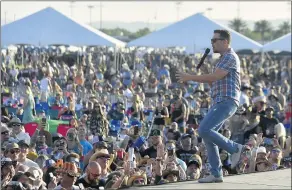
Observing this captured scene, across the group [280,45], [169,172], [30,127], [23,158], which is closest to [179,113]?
[30,127]

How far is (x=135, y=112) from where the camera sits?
2223 centimetres

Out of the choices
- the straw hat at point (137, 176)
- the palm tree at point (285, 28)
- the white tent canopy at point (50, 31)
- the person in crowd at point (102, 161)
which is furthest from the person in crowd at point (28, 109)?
the palm tree at point (285, 28)

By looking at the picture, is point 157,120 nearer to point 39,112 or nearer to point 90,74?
point 39,112

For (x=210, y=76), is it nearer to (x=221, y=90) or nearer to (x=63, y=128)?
(x=221, y=90)

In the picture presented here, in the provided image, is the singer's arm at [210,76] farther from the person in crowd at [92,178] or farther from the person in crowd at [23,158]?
the person in crowd at [23,158]

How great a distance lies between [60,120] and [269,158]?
736 cm

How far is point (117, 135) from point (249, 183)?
853 centimetres

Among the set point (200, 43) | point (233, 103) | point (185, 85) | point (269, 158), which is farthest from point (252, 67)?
point (233, 103)

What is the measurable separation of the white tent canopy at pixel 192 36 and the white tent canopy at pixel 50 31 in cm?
314

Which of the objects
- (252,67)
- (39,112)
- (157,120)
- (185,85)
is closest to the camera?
(157,120)

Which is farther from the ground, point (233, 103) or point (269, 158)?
point (233, 103)

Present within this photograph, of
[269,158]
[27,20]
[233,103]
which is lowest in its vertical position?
[269,158]

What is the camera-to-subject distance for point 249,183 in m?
9.11

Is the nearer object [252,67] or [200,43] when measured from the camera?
[200,43]
